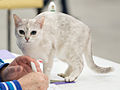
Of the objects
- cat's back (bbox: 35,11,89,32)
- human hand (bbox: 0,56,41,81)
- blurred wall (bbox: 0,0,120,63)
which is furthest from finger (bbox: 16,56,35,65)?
blurred wall (bbox: 0,0,120,63)

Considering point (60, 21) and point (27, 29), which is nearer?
point (27, 29)

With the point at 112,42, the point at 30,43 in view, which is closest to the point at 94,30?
the point at 112,42

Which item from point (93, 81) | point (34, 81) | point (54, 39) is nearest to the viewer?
point (34, 81)

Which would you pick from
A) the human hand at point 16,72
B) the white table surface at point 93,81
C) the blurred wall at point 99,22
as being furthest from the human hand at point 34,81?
the blurred wall at point 99,22

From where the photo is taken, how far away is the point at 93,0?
430 cm

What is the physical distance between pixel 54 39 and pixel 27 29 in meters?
0.12

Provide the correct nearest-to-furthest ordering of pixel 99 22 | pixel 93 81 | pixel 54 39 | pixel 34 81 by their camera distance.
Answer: pixel 34 81, pixel 54 39, pixel 93 81, pixel 99 22

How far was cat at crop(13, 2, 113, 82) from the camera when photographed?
68 centimetres

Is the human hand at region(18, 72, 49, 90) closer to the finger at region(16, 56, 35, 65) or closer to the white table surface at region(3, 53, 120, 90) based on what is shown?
the finger at region(16, 56, 35, 65)

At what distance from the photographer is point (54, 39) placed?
77cm

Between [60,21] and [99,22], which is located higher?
[60,21]

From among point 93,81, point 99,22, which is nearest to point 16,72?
point 93,81

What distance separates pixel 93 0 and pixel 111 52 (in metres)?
2.17

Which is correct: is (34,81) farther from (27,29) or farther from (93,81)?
(93,81)
